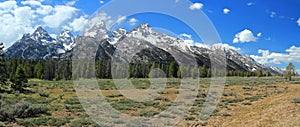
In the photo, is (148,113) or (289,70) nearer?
(148,113)

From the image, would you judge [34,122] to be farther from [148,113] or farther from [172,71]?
[172,71]

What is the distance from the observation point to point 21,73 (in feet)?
146

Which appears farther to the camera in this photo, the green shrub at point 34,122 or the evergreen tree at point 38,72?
the evergreen tree at point 38,72

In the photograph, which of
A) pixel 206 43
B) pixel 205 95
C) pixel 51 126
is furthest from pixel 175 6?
pixel 205 95

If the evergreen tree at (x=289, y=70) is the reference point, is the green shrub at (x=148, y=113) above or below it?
below

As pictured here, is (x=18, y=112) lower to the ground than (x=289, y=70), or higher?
lower

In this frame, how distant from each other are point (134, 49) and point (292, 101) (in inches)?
573

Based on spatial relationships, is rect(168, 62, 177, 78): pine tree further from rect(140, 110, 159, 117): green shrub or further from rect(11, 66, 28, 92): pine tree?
rect(140, 110, 159, 117): green shrub

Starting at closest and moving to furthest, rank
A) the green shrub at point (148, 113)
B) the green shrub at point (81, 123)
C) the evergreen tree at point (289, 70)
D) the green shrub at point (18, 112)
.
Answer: the green shrub at point (81, 123), the green shrub at point (18, 112), the green shrub at point (148, 113), the evergreen tree at point (289, 70)

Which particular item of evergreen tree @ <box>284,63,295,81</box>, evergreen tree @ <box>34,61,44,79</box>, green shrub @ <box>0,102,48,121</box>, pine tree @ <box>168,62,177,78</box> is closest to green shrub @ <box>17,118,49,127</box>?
green shrub @ <box>0,102,48,121</box>

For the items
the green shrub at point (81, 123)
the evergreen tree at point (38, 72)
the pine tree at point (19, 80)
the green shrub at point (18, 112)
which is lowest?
the green shrub at point (81, 123)

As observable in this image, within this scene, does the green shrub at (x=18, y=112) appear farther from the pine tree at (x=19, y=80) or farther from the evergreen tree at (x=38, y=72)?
the evergreen tree at (x=38, y=72)

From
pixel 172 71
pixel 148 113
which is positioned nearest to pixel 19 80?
pixel 148 113

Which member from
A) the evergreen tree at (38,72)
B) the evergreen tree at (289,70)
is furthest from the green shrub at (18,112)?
the evergreen tree at (38,72)
